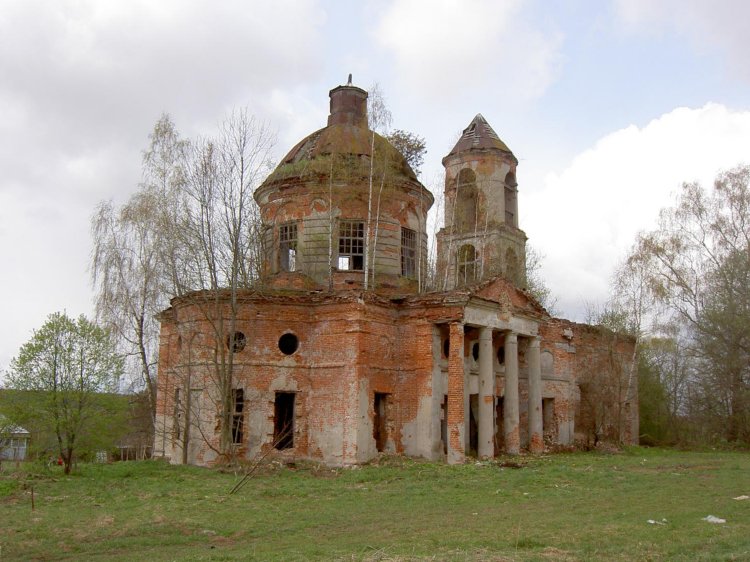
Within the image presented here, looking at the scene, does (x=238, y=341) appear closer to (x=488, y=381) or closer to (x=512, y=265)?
(x=488, y=381)

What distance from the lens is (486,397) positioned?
2244cm

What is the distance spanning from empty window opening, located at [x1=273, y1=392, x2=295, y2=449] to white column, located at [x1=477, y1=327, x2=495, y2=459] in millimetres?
5540

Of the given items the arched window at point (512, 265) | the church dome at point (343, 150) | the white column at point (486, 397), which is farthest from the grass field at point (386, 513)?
the arched window at point (512, 265)

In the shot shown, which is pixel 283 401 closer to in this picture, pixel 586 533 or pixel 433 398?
pixel 433 398

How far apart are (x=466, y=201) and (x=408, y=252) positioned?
6.19 meters

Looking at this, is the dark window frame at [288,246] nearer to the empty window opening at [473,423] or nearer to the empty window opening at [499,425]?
the empty window opening at [473,423]

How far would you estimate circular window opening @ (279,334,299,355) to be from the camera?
71.1 feet

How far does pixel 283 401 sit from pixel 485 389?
5.97m

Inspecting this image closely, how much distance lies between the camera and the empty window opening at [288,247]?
24953mm

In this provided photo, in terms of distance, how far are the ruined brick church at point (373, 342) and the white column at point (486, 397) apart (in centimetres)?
4

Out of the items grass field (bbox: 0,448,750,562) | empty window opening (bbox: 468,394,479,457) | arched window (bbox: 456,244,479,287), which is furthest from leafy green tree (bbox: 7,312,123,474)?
arched window (bbox: 456,244,479,287)

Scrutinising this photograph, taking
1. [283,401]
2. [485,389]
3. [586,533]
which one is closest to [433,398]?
[485,389]

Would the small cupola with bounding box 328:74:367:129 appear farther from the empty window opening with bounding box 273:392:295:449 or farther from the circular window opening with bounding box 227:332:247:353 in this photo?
the empty window opening with bounding box 273:392:295:449

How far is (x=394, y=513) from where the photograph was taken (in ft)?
43.0
